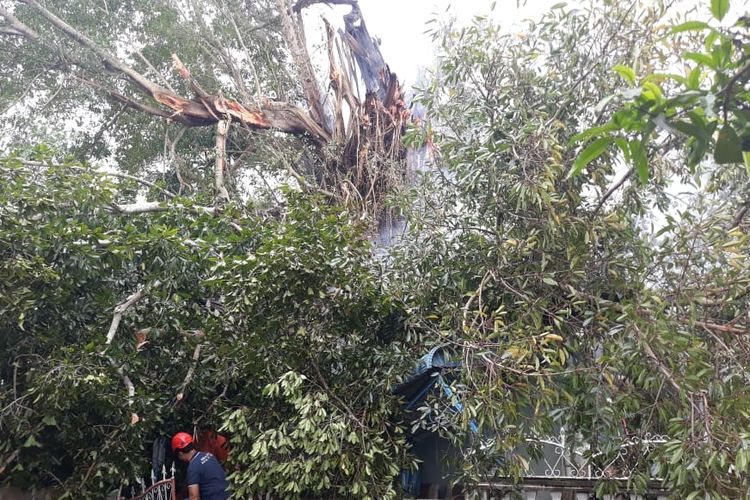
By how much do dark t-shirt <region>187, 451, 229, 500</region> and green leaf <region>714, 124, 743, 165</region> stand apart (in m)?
4.70

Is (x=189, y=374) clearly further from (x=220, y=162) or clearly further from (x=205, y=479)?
(x=220, y=162)

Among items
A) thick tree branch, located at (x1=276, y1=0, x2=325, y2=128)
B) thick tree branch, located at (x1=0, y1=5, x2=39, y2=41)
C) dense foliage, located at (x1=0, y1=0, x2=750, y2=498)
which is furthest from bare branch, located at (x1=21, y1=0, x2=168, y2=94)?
dense foliage, located at (x1=0, y1=0, x2=750, y2=498)

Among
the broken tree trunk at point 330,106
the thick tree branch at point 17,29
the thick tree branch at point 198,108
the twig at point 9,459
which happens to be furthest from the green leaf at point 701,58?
the thick tree branch at point 17,29

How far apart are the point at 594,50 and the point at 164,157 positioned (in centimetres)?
751

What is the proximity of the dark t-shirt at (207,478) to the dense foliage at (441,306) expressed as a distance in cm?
22

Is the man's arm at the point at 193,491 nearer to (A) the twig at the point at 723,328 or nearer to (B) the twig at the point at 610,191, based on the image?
(B) the twig at the point at 610,191

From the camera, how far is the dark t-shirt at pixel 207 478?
5500 millimetres

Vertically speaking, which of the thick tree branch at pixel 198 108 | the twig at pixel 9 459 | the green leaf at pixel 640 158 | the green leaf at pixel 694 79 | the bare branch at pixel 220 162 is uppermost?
the thick tree branch at pixel 198 108

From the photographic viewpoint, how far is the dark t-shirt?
5.50 metres

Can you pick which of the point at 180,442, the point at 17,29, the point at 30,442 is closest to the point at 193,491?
the point at 180,442

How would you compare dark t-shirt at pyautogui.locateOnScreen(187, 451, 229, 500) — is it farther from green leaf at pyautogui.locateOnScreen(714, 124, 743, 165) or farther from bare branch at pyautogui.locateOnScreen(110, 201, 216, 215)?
green leaf at pyautogui.locateOnScreen(714, 124, 743, 165)

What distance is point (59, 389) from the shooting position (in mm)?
5133

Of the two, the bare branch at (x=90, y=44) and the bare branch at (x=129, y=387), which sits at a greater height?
the bare branch at (x=90, y=44)

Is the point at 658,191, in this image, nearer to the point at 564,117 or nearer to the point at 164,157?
the point at 564,117
